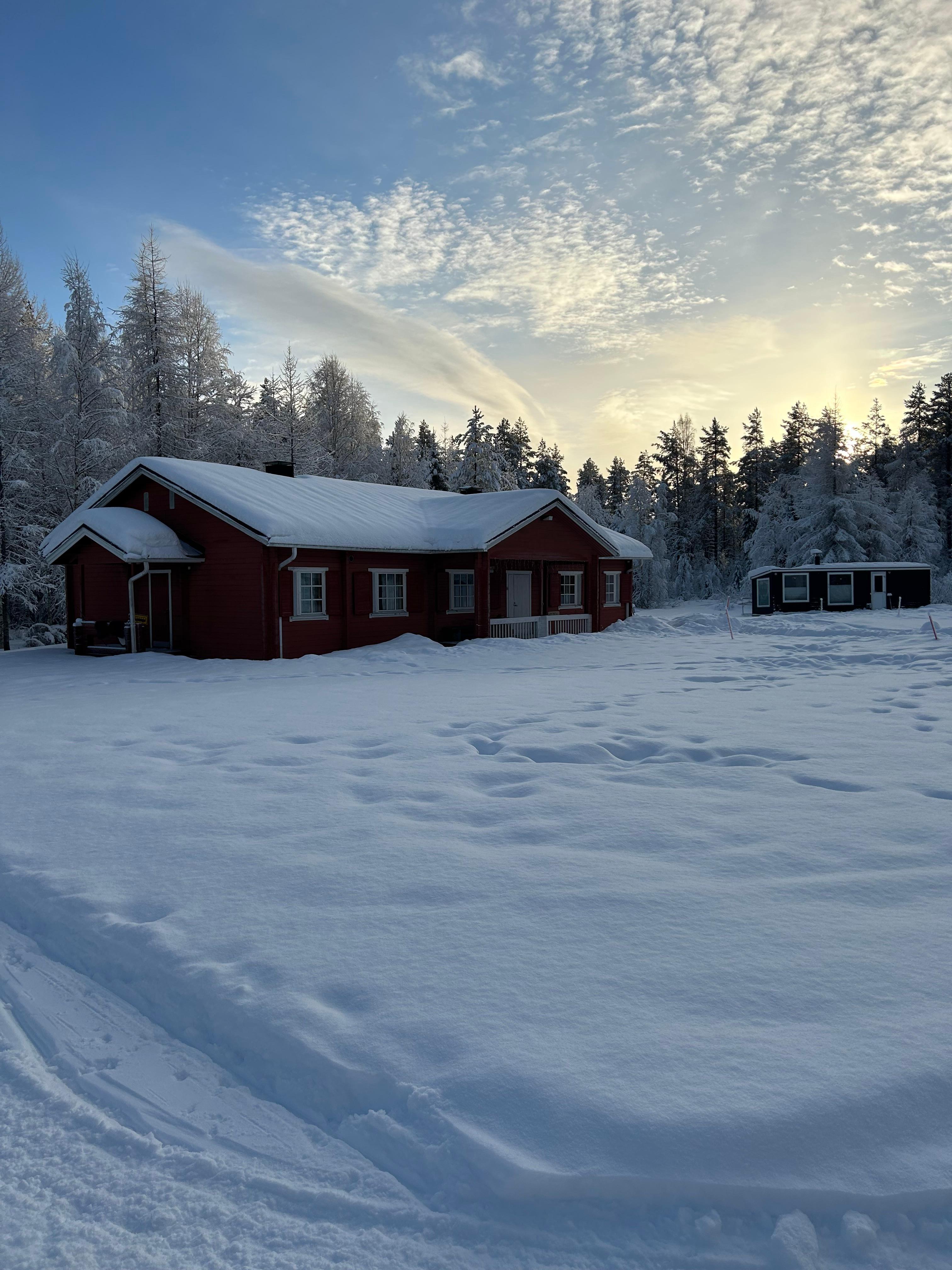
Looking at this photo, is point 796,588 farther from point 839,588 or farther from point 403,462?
point 403,462

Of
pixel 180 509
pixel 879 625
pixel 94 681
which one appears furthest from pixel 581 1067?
pixel 879 625

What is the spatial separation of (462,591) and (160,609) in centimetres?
813

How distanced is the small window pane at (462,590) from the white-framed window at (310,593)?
14.6ft

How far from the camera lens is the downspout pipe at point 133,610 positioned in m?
19.5

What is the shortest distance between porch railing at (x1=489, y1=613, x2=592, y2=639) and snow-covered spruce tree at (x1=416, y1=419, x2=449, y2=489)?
72.9 feet

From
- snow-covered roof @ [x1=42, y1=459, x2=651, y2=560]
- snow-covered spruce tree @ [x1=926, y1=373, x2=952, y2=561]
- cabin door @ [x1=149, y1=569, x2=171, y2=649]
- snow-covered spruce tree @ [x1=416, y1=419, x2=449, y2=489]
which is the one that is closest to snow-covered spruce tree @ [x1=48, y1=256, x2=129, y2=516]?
snow-covered roof @ [x1=42, y1=459, x2=651, y2=560]

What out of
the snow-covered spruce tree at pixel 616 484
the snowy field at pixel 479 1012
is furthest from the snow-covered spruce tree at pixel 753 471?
the snowy field at pixel 479 1012

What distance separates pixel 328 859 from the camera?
530 cm

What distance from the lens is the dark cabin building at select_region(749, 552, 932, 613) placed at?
37438 millimetres

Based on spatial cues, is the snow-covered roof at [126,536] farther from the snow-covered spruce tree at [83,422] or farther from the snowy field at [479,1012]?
the snowy field at [479,1012]

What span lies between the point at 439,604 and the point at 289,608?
5.30 metres

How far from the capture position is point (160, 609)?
2078cm

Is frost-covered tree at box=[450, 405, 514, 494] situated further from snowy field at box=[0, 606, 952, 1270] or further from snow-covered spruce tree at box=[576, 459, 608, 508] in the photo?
snowy field at box=[0, 606, 952, 1270]

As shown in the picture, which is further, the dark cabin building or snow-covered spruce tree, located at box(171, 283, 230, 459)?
the dark cabin building
